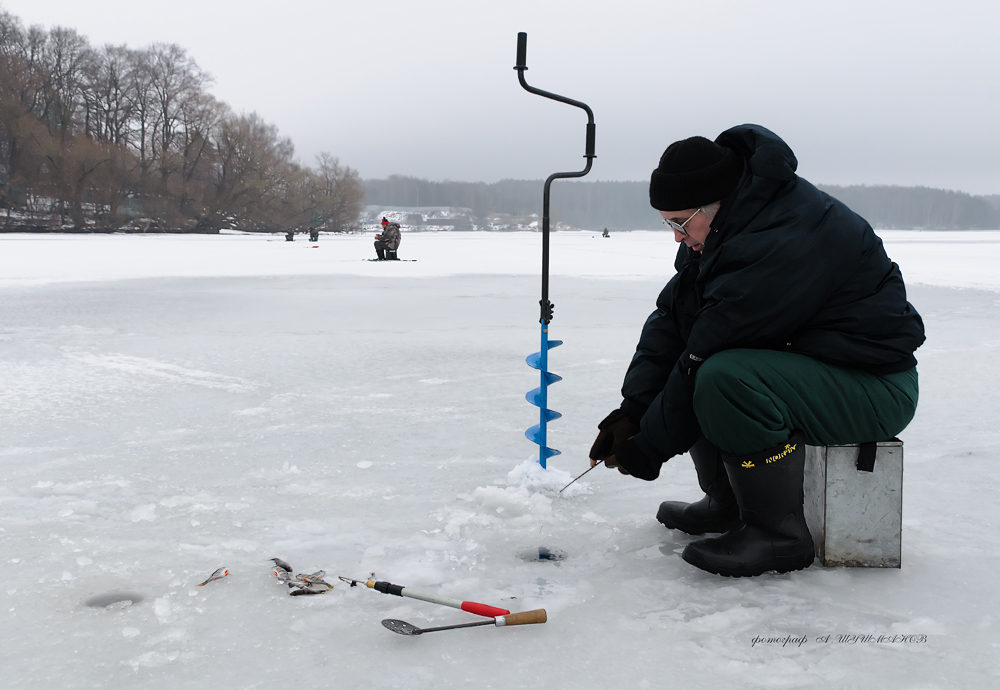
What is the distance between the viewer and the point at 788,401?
204cm

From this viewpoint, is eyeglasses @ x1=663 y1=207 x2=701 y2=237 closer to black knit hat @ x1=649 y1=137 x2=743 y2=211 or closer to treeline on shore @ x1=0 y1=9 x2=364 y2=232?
black knit hat @ x1=649 y1=137 x2=743 y2=211

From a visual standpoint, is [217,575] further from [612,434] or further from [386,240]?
[386,240]

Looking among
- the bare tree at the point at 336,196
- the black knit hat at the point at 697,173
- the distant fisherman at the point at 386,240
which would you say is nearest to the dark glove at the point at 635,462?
the black knit hat at the point at 697,173

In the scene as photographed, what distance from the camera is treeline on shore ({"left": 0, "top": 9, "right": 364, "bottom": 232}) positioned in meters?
49.3

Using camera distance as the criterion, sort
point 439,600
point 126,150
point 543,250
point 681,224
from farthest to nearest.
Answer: point 126,150 → point 543,250 → point 681,224 → point 439,600

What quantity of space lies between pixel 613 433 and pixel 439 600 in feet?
2.49

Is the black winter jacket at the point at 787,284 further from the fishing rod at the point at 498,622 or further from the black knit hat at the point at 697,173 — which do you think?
the fishing rod at the point at 498,622

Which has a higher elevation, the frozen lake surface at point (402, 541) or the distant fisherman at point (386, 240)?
the distant fisherman at point (386, 240)

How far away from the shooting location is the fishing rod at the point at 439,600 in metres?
1.87

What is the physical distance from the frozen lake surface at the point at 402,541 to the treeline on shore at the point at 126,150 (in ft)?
161

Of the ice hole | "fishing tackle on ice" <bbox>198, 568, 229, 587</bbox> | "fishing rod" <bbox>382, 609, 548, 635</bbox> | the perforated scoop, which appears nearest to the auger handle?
"fishing rod" <bbox>382, 609, 548, 635</bbox>

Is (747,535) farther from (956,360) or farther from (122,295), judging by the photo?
(122,295)

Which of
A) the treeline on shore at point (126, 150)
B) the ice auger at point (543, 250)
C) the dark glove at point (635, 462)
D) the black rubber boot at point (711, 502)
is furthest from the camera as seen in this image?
the treeline on shore at point (126, 150)

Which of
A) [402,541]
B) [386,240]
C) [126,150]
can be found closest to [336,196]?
[126,150]
